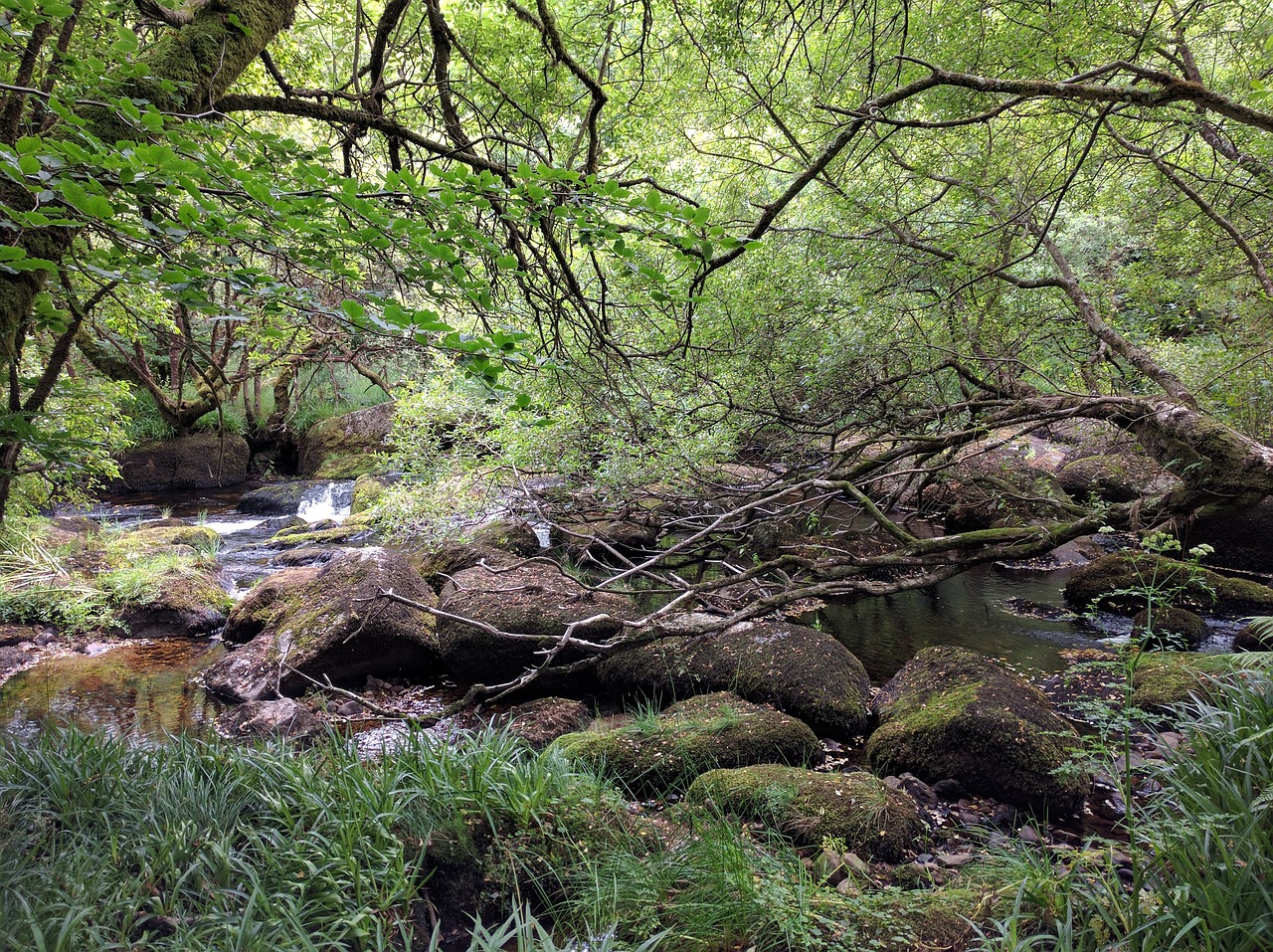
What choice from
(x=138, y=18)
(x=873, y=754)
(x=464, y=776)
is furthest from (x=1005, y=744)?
(x=138, y=18)

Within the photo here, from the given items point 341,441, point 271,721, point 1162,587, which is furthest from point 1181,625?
point 341,441

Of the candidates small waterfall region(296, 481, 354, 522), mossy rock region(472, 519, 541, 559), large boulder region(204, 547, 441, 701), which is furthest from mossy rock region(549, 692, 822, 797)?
small waterfall region(296, 481, 354, 522)

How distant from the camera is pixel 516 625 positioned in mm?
6375

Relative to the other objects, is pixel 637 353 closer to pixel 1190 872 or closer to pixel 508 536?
pixel 1190 872

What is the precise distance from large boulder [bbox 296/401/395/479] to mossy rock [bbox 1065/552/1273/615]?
45.2ft

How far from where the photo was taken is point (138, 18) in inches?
145

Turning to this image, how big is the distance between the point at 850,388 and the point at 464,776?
5.96 m

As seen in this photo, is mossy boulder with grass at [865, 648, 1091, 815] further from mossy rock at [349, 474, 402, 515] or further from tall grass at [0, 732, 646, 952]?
mossy rock at [349, 474, 402, 515]

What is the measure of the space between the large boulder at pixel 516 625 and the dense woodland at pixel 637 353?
110mm

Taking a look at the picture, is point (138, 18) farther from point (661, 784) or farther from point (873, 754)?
point (873, 754)

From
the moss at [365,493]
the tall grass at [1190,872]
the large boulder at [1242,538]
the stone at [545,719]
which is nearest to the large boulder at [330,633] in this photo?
the stone at [545,719]

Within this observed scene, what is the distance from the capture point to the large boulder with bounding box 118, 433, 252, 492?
49.9 feet

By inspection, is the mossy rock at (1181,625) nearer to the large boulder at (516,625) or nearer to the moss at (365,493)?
the large boulder at (516,625)

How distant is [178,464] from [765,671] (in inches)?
629
